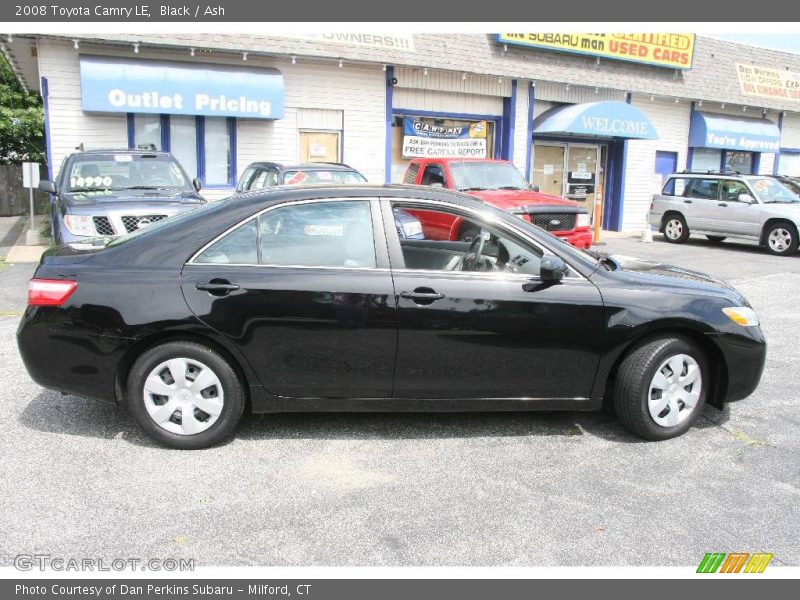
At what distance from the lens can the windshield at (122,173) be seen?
9484 millimetres

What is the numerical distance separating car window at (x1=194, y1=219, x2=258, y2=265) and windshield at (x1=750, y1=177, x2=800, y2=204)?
14549mm

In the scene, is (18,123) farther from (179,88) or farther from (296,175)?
(296,175)

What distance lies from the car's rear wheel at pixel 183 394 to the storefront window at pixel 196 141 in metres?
10.9

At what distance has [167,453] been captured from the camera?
417 cm

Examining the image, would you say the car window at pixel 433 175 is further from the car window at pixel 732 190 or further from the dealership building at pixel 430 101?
the car window at pixel 732 190

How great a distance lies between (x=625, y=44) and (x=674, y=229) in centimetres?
570

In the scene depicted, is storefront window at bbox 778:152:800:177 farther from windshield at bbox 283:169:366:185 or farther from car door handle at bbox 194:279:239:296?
car door handle at bbox 194:279:239:296

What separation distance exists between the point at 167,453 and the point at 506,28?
15.0 metres

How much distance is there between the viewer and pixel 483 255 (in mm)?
4652

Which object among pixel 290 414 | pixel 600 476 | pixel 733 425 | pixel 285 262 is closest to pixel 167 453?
pixel 290 414

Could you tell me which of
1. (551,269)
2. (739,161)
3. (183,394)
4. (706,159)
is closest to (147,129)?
(183,394)

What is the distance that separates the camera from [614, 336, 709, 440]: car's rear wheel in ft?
14.2

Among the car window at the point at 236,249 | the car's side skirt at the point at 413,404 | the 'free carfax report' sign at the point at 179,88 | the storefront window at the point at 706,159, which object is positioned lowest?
the car's side skirt at the point at 413,404

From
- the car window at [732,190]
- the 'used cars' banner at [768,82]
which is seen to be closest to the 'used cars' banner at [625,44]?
the 'used cars' banner at [768,82]
